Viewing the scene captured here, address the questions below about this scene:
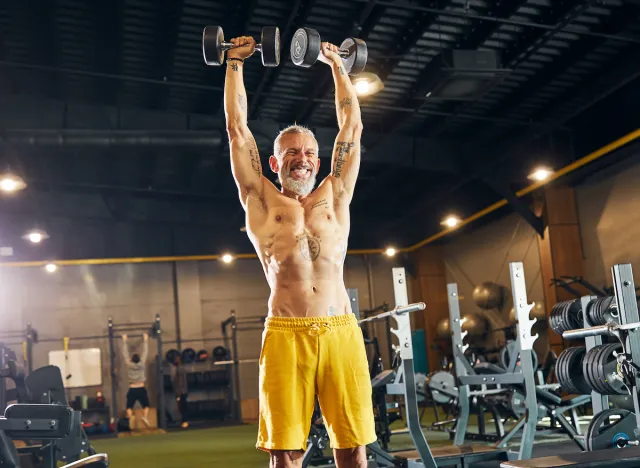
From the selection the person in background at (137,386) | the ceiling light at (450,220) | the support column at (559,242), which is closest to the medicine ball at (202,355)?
the person in background at (137,386)

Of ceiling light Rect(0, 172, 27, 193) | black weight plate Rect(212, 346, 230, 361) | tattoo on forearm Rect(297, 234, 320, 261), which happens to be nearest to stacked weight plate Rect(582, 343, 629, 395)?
tattoo on forearm Rect(297, 234, 320, 261)

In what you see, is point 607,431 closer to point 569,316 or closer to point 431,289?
point 569,316

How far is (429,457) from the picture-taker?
164 inches

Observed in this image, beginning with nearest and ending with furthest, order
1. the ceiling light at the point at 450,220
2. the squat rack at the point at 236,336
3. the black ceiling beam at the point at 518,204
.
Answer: the black ceiling beam at the point at 518,204 → the ceiling light at the point at 450,220 → the squat rack at the point at 236,336

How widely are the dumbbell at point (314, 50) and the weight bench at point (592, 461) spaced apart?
173cm

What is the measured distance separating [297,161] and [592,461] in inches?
68.9

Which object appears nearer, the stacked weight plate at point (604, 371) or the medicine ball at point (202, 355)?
the stacked weight plate at point (604, 371)

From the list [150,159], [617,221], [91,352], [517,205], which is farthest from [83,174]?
Result: [617,221]

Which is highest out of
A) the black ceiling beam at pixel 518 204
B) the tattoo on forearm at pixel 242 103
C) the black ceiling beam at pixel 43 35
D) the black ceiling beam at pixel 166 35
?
the black ceiling beam at pixel 43 35

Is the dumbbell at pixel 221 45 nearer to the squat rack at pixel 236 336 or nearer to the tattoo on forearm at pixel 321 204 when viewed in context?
the tattoo on forearm at pixel 321 204

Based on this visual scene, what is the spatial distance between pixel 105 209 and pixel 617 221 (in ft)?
24.8

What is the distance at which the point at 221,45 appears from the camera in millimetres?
2545

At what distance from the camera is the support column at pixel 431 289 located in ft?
40.8

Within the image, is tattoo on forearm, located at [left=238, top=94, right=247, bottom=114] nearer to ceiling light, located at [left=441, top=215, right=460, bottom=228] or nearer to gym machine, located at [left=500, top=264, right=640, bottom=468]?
gym machine, located at [left=500, top=264, right=640, bottom=468]
